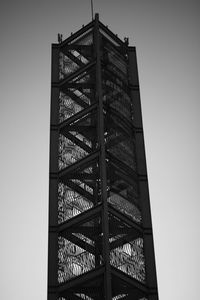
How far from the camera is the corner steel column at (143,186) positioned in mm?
26562

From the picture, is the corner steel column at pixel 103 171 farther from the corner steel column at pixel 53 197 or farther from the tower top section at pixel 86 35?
the corner steel column at pixel 53 197

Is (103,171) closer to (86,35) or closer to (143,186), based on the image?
(143,186)

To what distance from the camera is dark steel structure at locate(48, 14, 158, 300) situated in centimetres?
2586

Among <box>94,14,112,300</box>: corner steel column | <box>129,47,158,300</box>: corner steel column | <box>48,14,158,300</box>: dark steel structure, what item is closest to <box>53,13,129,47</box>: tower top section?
<box>48,14,158,300</box>: dark steel structure

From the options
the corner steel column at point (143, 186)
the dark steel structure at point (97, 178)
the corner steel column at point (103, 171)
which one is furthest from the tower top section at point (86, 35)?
the corner steel column at point (143, 186)

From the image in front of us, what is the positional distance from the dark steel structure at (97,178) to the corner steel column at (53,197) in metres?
0.04

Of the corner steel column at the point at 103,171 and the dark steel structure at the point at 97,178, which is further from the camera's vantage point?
the dark steel structure at the point at 97,178

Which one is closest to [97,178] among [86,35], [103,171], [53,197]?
[103,171]

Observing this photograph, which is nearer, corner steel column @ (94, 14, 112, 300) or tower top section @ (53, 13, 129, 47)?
corner steel column @ (94, 14, 112, 300)

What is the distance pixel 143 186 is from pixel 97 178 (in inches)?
86.3

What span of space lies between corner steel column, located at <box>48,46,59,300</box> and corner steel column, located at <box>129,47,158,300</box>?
12.8 ft

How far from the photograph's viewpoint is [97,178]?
2936 centimetres

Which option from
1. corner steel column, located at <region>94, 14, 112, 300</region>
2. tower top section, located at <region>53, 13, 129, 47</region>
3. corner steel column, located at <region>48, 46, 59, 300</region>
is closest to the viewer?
corner steel column, located at <region>94, 14, 112, 300</region>

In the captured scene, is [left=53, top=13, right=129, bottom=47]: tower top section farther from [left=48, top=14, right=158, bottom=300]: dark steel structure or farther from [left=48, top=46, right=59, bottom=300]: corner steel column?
[left=48, top=46, right=59, bottom=300]: corner steel column
